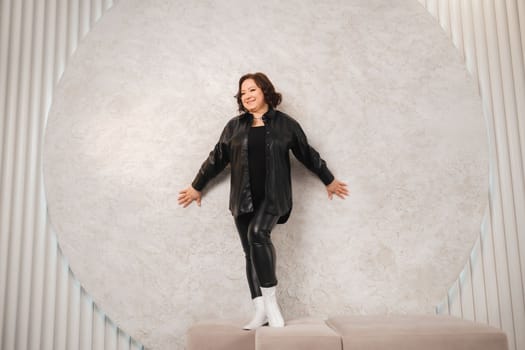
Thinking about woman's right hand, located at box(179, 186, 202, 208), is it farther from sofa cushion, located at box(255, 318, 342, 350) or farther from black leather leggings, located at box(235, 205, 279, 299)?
sofa cushion, located at box(255, 318, 342, 350)

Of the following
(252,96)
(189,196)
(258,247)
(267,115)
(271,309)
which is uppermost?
(252,96)

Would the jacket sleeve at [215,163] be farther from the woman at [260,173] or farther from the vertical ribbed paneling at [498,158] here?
the vertical ribbed paneling at [498,158]

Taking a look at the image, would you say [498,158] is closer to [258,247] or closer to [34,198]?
[258,247]

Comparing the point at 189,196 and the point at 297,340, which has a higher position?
the point at 189,196

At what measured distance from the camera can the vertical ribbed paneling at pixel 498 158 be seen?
2.88m

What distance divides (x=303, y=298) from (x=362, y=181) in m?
0.84

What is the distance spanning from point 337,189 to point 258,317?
0.95 metres

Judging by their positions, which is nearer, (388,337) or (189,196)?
(388,337)

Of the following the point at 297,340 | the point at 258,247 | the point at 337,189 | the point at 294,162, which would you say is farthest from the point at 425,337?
the point at 294,162

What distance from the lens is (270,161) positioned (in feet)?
8.14

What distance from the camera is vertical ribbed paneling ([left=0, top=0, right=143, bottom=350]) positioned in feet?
9.53

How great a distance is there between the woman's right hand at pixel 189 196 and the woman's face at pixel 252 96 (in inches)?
24.9

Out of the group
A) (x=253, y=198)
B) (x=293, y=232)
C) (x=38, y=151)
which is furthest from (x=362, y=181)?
(x=38, y=151)

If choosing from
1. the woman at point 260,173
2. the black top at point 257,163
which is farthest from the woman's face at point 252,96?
the black top at point 257,163
